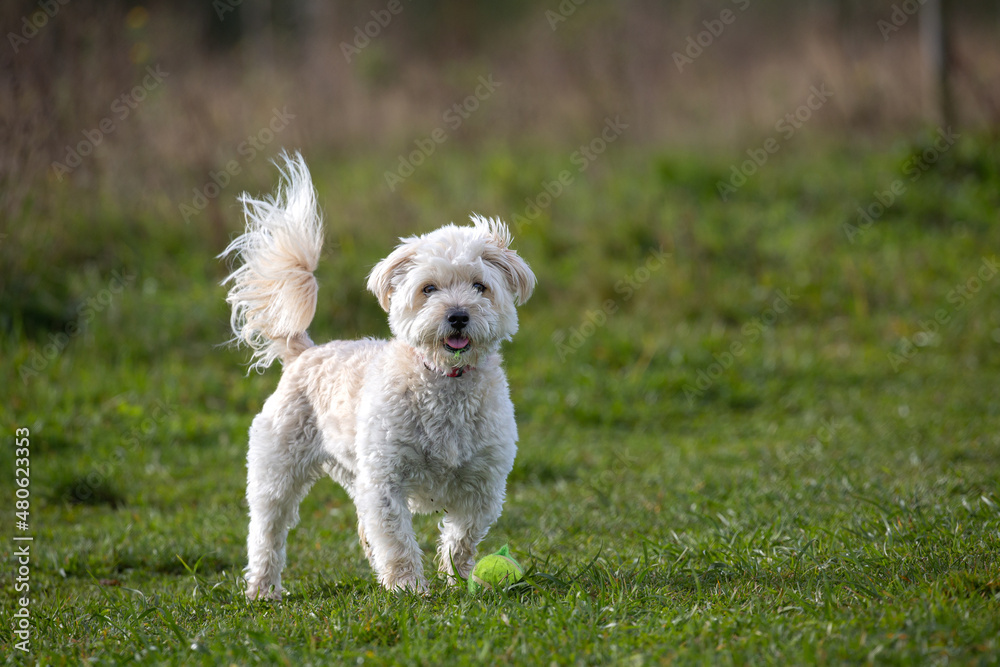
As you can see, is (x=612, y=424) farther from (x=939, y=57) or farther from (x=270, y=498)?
(x=939, y=57)

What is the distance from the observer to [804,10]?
23109 millimetres

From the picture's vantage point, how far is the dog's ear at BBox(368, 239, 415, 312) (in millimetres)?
4344

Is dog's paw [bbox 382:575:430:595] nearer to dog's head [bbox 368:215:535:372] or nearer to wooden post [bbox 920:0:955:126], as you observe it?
dog's head [bbox 368:215:535:372]

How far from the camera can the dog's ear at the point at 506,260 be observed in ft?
14.4

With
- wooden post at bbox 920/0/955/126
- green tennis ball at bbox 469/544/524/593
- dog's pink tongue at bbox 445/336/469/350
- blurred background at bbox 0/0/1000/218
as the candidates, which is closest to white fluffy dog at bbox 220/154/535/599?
dog's pink tongue at bbox 445/336/469/350

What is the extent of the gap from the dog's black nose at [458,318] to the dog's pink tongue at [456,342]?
0.05 m

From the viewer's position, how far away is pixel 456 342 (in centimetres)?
412

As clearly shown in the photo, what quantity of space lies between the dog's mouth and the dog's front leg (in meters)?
0.64

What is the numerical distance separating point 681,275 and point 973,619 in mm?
7192

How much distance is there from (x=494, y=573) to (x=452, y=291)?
47.0 inches

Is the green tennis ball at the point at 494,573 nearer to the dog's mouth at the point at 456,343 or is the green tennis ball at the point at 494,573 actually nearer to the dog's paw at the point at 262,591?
the dog's mouth at the point at 456,343

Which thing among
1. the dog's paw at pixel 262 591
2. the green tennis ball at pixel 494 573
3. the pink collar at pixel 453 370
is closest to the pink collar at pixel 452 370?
the pink collar at pixel 453 370

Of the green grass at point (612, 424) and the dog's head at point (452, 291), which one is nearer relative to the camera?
the green grass at point (612, 424)

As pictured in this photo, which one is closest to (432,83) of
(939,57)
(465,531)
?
(939,57)
